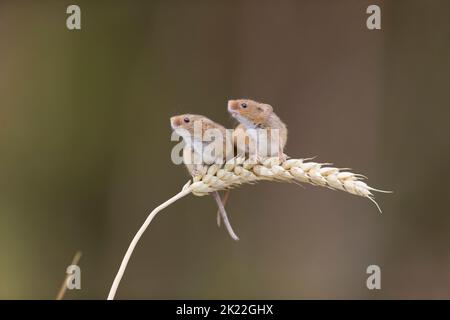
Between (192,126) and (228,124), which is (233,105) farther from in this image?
(228,124)

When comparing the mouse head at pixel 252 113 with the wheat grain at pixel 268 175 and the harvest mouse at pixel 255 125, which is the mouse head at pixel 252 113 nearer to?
the harvest mouse at pixel 255 125

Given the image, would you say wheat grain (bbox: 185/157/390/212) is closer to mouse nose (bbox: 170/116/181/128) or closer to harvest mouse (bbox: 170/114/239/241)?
harvest mouse (bbox: 170/114/239/241)

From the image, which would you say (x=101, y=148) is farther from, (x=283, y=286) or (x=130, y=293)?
(x=283, y=286)

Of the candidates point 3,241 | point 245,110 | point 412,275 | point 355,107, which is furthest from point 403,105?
point 3,241

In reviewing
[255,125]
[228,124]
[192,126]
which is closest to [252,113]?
[255,125]

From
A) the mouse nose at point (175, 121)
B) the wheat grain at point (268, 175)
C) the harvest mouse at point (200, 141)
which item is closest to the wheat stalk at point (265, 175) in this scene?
the wheat grain at point (268, 175)
